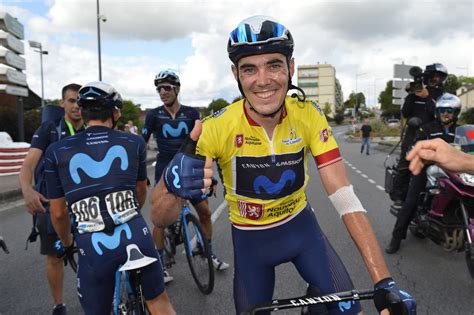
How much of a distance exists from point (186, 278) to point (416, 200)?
318 cm

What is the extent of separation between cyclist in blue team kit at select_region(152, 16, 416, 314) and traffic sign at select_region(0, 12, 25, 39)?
16132mm

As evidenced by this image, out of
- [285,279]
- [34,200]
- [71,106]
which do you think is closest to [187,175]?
[34,200]

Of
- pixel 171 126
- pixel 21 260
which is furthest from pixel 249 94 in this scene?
pixel 21 260

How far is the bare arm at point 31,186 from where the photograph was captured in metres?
3.65

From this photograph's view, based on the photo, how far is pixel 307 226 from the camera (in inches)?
104

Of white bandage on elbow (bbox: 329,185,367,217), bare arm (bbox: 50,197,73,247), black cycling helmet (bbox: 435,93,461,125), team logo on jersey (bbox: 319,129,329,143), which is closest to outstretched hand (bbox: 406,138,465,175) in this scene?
white bandage on elbow (bbox: 329,185,367,217)

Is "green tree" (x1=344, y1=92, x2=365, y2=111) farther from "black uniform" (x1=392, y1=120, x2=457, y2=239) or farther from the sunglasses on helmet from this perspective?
the sunglasses on helmet

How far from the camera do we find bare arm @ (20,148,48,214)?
365cm

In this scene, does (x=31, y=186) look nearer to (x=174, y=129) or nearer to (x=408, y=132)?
(x=174, y=129)

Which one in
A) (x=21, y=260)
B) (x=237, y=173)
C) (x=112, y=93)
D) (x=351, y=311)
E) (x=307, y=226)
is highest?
(x=112, y=93)

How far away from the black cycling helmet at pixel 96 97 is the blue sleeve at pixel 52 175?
0.38 m

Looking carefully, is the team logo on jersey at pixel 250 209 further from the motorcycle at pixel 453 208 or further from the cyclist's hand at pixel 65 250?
the motorcycle at pixel 453 208

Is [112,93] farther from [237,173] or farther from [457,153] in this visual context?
[457,153]

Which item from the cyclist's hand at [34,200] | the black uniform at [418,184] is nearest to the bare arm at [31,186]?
the cyclist's hand at [34,200]
